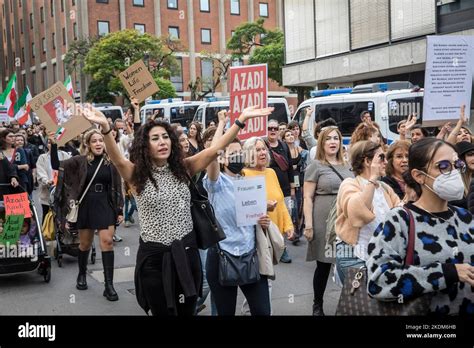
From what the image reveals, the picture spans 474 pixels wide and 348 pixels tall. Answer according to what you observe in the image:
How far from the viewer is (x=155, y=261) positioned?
393cm

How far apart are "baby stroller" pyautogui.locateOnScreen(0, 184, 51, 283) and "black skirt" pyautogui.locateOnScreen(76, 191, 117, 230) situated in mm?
926

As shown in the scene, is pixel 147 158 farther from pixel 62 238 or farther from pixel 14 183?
pixel 62 238

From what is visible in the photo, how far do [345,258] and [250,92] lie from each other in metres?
1.99

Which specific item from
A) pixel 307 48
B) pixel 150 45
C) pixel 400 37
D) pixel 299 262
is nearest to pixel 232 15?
pixel 150 45

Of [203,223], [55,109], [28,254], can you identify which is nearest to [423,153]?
[203,223]

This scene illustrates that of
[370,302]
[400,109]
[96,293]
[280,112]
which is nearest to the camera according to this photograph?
[370,302]

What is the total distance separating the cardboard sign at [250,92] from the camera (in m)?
5.91

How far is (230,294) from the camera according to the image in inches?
178

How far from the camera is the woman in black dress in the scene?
6793 millimetres

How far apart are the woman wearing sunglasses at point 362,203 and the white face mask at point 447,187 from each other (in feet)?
3.92

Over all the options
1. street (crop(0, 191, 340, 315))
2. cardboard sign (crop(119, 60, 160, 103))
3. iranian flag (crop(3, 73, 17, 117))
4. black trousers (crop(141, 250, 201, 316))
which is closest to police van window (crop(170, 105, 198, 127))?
iranian flag (crop(3, 73, 17, 117))

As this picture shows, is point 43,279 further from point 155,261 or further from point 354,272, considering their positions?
point 354,272

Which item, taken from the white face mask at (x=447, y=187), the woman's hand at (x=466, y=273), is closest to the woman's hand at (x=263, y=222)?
the white face mask at (x=447, y=187)

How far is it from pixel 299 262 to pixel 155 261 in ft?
15.4
